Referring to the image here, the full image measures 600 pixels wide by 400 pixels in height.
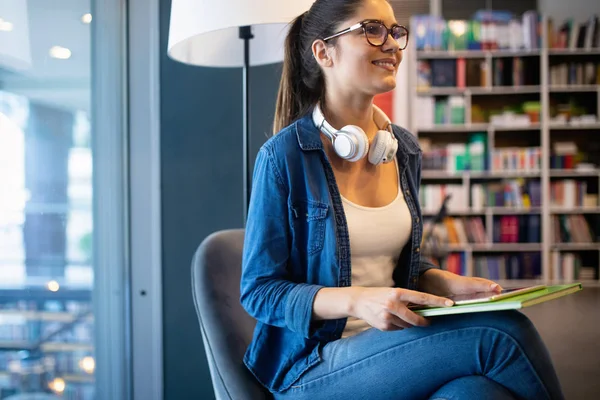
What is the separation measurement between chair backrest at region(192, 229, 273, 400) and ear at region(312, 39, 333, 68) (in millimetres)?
510

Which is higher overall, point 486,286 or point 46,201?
point 46,201

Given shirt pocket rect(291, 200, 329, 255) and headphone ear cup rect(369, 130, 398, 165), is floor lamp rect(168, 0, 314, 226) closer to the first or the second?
headphone ear cup rect(369, 130, 398, 165)

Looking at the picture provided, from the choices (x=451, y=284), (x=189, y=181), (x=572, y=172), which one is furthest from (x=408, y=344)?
(x=572, y=172)

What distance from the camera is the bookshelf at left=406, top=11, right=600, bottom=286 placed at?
5.97m

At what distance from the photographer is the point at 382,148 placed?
1343mm

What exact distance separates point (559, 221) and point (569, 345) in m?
2.65

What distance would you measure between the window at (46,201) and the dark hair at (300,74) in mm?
614

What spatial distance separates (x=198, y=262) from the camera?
144 centimetres

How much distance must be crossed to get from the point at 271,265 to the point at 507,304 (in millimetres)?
480

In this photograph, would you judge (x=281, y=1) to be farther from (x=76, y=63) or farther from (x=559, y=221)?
(x=559, y=221)

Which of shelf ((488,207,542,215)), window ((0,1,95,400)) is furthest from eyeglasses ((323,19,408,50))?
shelf ((488,207,542,215))

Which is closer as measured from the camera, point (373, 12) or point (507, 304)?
point (507, 304)

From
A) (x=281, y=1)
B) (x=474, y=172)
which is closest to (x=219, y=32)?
(x=281, y=1)

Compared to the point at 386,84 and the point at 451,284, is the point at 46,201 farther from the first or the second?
the point at 451,284
